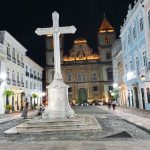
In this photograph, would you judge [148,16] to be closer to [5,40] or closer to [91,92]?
[5,40]

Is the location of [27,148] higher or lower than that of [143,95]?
lower

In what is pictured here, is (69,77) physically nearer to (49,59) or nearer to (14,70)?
(49,59)

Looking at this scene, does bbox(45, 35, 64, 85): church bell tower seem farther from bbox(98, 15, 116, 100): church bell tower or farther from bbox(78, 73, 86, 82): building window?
bbox(98, 15, 116, 100): church bell tower

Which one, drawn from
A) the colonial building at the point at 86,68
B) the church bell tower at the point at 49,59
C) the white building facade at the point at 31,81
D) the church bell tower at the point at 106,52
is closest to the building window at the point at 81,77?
the colonial building at the point at 86,68

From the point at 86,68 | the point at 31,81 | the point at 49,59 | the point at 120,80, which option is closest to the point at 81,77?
the point at 86,68

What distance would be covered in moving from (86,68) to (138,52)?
3469 centimetres

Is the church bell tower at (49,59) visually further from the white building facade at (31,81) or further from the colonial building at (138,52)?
the colonial building at (138,52)

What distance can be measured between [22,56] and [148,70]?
965 inches

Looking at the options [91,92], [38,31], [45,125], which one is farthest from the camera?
[91,92]

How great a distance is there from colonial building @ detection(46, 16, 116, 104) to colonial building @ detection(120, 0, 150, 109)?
26.0 m

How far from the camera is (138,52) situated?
25.7m

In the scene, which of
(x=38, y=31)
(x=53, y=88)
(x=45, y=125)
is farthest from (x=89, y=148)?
(x=38, y=31)

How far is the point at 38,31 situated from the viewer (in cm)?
1470

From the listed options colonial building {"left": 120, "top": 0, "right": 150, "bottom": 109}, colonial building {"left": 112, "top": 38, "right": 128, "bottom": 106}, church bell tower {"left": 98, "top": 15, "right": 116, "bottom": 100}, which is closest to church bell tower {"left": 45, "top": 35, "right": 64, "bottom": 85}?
church bell tower {"left": 98, "top": 15, "right": 116, "bottom": 100}
